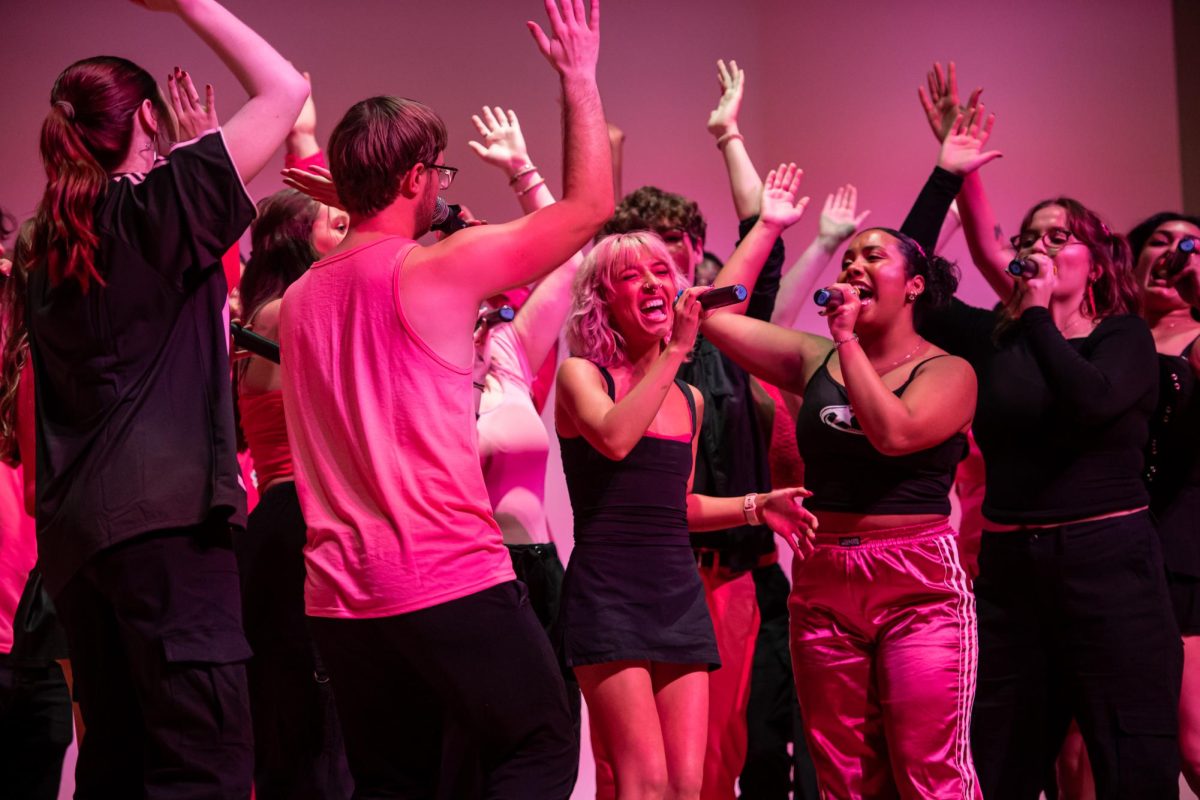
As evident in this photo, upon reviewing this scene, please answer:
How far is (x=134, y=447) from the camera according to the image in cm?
197

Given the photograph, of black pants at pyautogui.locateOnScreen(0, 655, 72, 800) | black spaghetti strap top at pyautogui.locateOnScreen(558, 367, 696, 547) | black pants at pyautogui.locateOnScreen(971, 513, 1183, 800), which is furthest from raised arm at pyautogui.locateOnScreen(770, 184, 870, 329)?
black pants at pyautogui.locateOnScreen(0, 655, 72, 800)

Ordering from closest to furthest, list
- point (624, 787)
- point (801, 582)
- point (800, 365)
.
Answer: point (624, 787)
point (801, 582)
point (800, 365)

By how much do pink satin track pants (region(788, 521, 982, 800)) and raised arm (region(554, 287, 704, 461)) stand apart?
54 cm

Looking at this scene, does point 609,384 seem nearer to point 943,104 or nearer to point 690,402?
point 690,402

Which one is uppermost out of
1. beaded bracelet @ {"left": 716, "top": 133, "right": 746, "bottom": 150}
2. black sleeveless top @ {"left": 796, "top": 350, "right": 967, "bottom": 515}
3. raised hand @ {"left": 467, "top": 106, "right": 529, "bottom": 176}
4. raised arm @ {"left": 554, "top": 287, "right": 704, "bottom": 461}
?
beaded bracelet @ {"left": 716, "top": 133, "right": 746, "bottom": 150}

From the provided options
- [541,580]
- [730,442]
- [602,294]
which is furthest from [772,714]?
[602,294]

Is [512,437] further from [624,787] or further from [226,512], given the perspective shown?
[226,512]

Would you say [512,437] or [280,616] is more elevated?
[512,437]

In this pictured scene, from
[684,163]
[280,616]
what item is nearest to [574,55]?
[280,616]

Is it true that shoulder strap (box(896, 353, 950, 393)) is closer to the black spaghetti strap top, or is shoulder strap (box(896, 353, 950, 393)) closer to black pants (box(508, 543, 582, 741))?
the black spaghetti strap top

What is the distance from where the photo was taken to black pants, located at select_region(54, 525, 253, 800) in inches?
75.5

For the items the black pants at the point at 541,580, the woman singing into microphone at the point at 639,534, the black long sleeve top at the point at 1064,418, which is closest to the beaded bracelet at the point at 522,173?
the woman singing into microphone at the point at 639,534

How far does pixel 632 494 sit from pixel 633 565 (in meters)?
0.15

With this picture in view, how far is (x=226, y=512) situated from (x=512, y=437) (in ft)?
3.96
